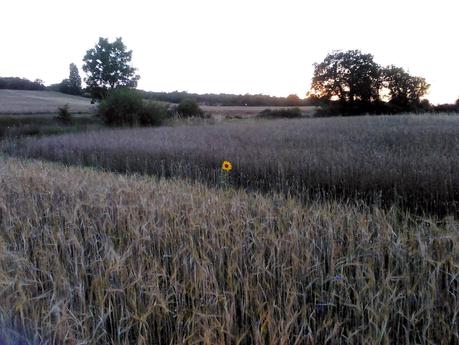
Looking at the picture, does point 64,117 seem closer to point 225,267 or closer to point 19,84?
point 225,267

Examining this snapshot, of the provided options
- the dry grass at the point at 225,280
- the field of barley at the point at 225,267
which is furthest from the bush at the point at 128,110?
the dry grass at the point at 225,280

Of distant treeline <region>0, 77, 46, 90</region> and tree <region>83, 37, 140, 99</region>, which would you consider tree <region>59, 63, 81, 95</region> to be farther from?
tree <region>83, 37, 140, 99</region>

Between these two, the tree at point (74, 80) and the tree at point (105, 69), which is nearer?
the tree at point (105, 69)

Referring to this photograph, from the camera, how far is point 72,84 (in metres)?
63.8

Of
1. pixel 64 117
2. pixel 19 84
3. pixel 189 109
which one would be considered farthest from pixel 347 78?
pixel 19 84

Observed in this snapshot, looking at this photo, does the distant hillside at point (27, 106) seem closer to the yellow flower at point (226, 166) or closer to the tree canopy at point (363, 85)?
the tree canopy at point (363, 85)

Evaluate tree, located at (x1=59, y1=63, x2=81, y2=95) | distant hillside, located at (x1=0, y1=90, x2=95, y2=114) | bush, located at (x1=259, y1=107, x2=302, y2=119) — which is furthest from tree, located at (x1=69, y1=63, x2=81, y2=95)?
bush, located at (x1=259, y1=107, x2=302, y2=119)

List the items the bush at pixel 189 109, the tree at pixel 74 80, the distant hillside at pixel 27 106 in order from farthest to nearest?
1. the tree at pixel 74 80
2. the bush at pixel 189 109
3. the distant hillside at pixel 27 106

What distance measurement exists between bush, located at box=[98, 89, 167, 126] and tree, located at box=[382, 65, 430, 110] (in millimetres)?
27703

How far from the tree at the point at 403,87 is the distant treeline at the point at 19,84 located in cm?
4967

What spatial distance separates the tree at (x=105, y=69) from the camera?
1697 inches

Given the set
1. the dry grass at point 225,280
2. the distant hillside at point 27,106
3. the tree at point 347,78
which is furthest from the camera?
the tree at point 347,78

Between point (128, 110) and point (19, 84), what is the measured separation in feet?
136

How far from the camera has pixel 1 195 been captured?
4867 mm
